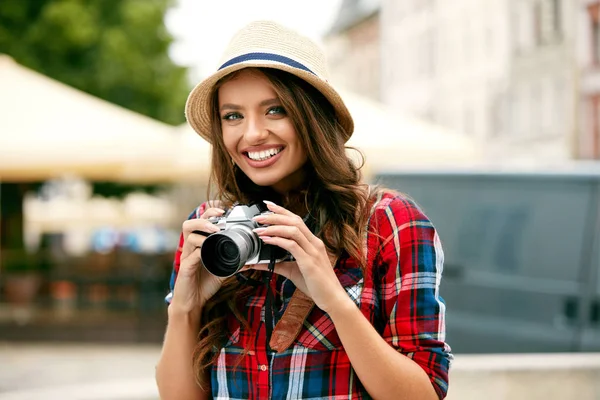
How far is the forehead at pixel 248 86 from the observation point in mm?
1995

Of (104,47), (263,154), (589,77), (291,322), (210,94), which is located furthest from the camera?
(589,77)

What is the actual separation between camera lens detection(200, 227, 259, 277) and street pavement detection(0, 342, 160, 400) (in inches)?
186

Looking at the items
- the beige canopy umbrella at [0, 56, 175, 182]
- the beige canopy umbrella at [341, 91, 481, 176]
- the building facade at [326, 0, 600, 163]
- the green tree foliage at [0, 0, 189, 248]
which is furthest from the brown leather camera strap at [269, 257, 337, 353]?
the building facade at [326, 0, 600, 163]

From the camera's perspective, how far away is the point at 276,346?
75.9 inches

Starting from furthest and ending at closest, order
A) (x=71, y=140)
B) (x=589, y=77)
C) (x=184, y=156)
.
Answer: (x=589, y=77) → (x=184, y=156) → (x=71, y=140)

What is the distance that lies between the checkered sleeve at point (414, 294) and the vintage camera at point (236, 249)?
0.22m

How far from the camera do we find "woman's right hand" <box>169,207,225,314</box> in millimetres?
1968

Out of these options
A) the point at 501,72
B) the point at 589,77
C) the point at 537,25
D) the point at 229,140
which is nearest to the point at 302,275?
the point at 229,140

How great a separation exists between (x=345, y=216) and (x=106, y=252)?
31.5ft

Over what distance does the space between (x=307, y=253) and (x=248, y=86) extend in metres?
0.42

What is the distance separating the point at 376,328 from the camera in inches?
77.4

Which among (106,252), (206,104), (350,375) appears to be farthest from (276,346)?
(106,252)

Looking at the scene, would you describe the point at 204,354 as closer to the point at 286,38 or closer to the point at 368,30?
the point at 286,38

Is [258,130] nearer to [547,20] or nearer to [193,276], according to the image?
[193,276]
